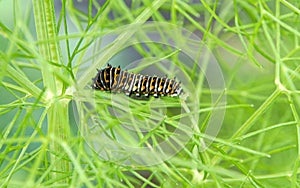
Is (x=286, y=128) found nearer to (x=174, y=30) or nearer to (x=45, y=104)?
(x=174, y=30)

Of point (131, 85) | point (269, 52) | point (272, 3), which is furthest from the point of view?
point (272, 3)

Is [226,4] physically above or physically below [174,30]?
above

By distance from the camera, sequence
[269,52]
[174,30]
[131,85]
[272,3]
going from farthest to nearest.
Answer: [272,3] < [269,52] < [174,30] < [131,85]

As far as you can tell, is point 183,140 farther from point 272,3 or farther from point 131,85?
point 272,3

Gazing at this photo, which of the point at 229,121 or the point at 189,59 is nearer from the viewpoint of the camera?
the point at 189,59

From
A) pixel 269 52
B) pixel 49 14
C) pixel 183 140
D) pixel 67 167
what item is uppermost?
pixel 269 52

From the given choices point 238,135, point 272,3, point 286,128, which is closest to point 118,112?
point 238,135
